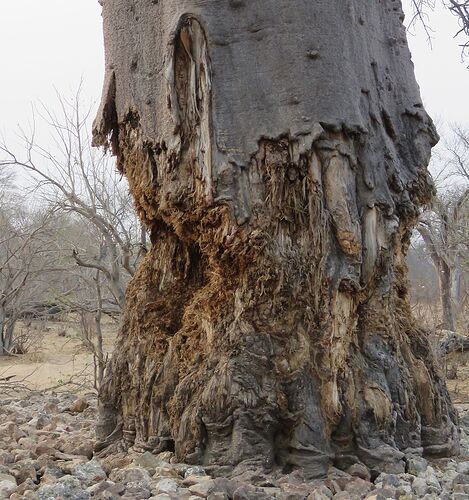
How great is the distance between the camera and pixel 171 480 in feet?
7.97

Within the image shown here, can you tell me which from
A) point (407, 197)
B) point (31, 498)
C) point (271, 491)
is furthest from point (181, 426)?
point (407, 197)

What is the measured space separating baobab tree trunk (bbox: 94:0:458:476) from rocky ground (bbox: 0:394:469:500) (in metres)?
0.10

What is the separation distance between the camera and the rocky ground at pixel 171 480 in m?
2.30

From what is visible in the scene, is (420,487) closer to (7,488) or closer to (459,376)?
(7,488)

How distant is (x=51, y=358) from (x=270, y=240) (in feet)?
40.1

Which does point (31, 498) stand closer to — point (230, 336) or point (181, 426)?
point (181, 426)

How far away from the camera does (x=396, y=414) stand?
2.79 metres

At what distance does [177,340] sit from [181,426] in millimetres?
384

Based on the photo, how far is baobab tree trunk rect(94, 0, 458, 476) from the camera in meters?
2.66

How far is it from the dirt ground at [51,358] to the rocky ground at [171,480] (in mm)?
5887

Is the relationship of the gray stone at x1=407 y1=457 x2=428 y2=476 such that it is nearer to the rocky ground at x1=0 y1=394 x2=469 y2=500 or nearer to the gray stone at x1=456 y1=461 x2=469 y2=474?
the rocky ground at x1=0 y1=394 x2=469 y2=500

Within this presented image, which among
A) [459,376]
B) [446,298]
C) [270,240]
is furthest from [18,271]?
[270,240]

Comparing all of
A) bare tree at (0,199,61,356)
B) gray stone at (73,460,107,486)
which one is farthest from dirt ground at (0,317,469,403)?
gray stone at (73,460,107,486)

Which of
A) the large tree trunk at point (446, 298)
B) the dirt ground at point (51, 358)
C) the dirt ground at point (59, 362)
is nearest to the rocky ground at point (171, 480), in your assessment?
the dirt ground at point (59, 362)
